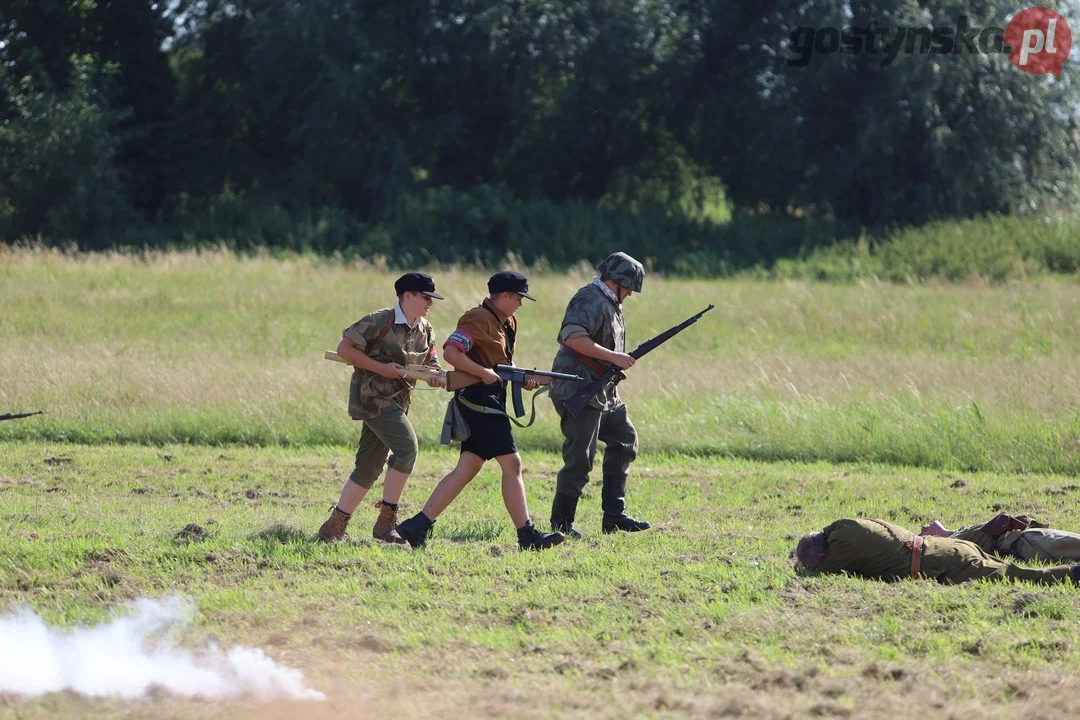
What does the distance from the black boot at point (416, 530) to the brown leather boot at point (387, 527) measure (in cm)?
20

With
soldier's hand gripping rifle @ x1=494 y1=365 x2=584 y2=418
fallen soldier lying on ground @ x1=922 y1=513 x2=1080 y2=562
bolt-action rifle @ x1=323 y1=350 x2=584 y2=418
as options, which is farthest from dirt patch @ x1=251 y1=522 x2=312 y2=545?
fallen soldier lying on ground @ x1=922 y1=513 x2=1080 y2=562

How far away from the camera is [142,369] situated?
14977mm

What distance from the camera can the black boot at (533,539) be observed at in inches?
310

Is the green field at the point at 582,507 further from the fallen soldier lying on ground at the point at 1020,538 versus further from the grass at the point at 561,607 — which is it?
the fallen soldier lying on ground at the point at 1020,538

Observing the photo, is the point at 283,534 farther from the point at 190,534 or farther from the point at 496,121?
the point at 496,121

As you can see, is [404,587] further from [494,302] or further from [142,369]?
[142,369]

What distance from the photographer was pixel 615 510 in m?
8.84

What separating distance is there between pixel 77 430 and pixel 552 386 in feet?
22.1

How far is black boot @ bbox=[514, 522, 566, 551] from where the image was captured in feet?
25.8

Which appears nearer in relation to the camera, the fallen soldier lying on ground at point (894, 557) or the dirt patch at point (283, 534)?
the fallen soldier lying on ground at point (894, 557)

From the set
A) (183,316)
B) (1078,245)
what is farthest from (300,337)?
(1078,245)

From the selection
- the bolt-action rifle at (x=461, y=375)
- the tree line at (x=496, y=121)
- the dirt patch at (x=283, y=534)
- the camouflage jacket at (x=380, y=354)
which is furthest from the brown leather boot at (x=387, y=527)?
the tree line at (x=496, y=121)

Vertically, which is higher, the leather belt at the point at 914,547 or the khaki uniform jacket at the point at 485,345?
the khaki uniform jacket at the point at 485,345

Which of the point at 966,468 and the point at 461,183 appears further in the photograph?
the point at 461,183
